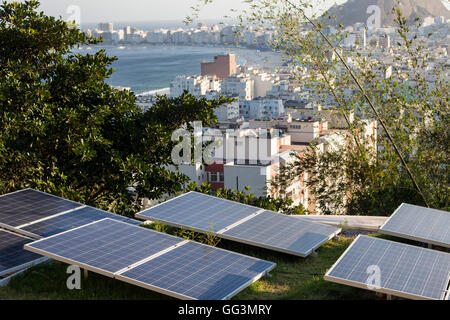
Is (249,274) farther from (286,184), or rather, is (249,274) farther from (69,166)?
(286,184)

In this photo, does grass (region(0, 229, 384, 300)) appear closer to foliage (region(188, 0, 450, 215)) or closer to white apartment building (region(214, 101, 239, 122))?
foliage (region(188, 0, 450, 215))

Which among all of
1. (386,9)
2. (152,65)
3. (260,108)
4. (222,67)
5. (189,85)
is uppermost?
(386,9)

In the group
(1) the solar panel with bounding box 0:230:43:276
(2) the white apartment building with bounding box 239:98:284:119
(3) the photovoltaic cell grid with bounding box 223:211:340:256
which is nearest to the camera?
(1) the solar panel with bounding box 0:230:43:276

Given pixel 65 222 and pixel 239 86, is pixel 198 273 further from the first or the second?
pixel 239 86

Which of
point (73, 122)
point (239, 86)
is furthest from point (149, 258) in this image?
point (239, 86)

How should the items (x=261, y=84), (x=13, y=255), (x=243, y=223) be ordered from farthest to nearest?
(x=261, y=84), (x=243, y=223), (x=13, y=255)

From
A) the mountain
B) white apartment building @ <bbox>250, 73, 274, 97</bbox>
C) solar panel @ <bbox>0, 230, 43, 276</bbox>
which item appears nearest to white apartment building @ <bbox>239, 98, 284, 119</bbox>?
the mountain

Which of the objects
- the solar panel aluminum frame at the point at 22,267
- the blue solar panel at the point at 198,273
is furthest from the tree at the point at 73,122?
the blue solar panel at the point at 198,273
